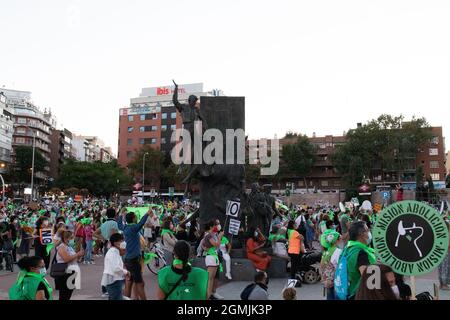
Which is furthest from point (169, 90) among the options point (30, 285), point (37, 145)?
point (30, 285)

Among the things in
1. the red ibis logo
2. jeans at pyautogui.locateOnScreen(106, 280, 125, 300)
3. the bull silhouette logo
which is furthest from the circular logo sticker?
the red ibis logo

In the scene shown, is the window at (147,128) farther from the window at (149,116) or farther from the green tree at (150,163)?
the green tree at (150,163)

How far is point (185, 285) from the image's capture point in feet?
15.2

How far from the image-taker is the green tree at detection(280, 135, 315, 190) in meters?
88.9

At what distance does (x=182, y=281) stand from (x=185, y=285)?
0.17ft

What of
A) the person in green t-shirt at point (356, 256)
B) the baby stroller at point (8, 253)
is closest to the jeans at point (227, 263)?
the person in green t-shirt at point (356, 256)

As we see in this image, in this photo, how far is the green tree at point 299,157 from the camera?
88938 millimetres

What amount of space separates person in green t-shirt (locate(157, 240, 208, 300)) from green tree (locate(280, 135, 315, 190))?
279 feet

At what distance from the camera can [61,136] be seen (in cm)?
12156

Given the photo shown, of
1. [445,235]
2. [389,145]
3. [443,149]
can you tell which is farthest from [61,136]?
[445,235]
